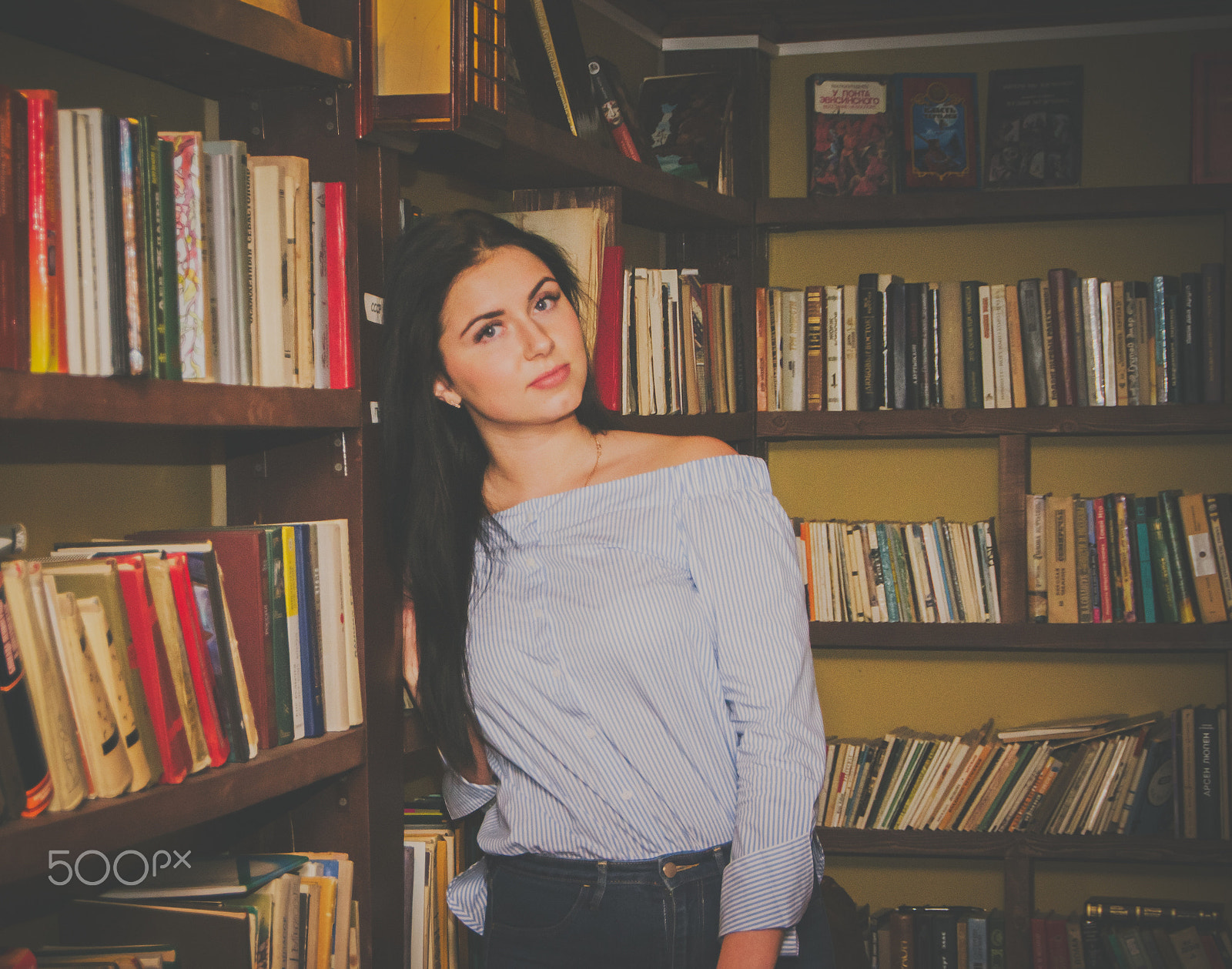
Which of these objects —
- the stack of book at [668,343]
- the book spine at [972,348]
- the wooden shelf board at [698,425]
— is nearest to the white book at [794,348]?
the wooden shelf board at [698,425]

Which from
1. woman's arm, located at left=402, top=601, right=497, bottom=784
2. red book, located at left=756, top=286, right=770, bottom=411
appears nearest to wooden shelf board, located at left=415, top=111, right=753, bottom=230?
red book, located at left=756, top=286, right=770, bottom=411

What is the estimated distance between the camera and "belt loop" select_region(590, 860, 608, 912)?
1.29m

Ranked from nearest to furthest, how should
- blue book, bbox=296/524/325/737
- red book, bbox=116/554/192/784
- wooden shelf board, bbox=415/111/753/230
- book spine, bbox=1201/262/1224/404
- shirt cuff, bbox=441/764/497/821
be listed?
red book, bbox=116/554/192/784 → blue book, bbox=296/524/325/737 → shirt cuff, bbox=441/764/497/821 → wooden shelf board, bbox=415/111/753/230 → book spine, bbox=1201/262/1224/404

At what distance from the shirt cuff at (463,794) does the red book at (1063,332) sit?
1.70 meters

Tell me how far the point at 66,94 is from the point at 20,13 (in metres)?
→ 0.13

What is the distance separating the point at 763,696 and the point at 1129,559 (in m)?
1.63

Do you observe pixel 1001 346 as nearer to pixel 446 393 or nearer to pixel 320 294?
pixel 446 393

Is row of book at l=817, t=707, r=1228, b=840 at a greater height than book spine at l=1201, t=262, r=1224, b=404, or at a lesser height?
lesser

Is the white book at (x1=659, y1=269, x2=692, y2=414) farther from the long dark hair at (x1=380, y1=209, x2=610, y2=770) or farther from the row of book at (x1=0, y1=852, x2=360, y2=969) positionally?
the row of book at (x1=0, y1=852, x2=360, y2=969)

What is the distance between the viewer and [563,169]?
1.94m

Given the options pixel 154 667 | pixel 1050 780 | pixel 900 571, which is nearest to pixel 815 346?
pixel 900 571

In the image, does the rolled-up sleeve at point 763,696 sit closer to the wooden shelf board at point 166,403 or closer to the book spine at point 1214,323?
the wooden shelf board at point 166,403

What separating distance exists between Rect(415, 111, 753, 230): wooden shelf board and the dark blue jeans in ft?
3.56

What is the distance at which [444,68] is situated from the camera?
141 centimetres
